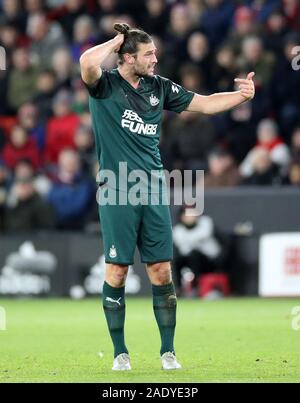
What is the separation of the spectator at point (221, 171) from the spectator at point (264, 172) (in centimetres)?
36

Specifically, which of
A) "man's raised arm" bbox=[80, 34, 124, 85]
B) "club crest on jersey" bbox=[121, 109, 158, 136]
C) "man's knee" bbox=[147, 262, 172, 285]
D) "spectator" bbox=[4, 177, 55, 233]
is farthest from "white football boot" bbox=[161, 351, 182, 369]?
"spectator" bbox=[4, 177, 55, 233]

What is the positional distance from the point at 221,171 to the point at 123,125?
810cm

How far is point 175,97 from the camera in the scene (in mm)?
8805

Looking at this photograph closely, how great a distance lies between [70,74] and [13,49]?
1.59m

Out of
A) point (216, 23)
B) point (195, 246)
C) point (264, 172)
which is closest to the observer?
point (195, 246)

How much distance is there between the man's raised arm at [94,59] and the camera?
8.05m

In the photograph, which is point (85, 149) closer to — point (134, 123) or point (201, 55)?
point (201, 55)

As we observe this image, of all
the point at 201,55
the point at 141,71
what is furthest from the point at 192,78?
the point at 141,71

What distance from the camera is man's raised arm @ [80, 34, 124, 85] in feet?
26.4

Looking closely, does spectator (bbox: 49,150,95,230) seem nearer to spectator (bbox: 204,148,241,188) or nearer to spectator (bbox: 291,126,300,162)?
spectator (bbox: 204,148,241,188)

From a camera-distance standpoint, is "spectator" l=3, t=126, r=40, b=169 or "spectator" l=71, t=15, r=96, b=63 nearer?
"spectator" l=3, t=126, r=40, b=169

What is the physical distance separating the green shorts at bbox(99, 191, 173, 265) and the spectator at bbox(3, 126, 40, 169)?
32.7ft

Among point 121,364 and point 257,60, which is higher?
point 257,60

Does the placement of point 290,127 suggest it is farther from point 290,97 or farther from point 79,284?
point 79,284
